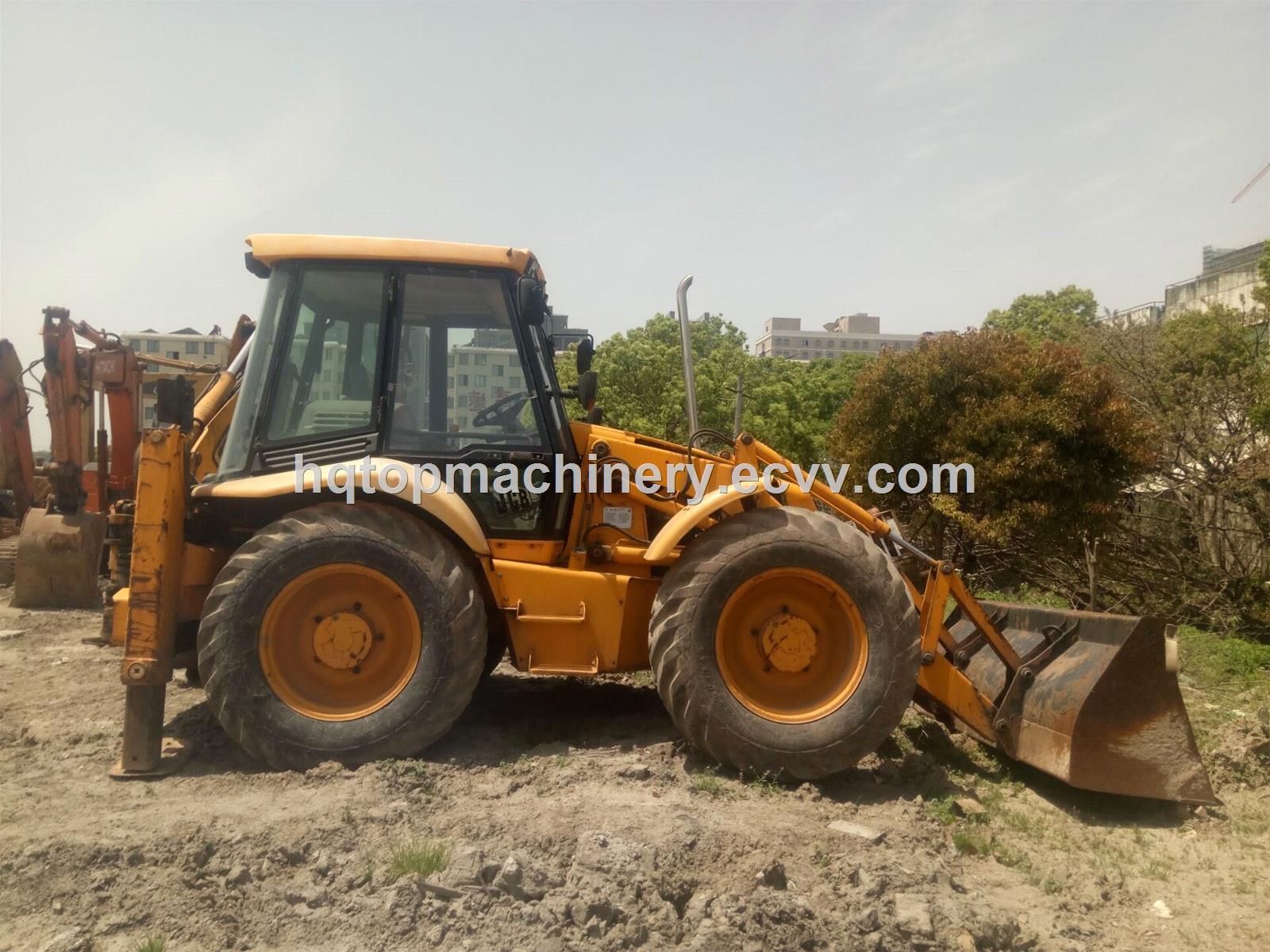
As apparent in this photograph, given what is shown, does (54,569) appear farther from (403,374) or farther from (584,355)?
(584,355)

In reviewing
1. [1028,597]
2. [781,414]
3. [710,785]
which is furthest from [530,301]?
[781,414]

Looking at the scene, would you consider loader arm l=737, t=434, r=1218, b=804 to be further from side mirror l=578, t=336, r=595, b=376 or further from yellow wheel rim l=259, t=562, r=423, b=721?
yellow wheel rim l=259, t=562, r=423, b=721

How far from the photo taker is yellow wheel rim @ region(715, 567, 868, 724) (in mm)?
5246

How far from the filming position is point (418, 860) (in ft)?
12.7

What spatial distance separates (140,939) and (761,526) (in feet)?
11.0

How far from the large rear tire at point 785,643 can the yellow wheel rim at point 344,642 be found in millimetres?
1382

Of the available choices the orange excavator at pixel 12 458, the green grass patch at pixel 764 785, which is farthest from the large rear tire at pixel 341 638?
the orange excavator at pixel 12 458

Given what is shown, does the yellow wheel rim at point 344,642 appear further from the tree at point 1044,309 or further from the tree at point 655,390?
the tree at point 1044,309

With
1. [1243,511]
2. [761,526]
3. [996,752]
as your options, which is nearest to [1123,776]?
[996,752]

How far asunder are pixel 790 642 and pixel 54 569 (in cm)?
911

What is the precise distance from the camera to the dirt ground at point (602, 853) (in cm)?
360

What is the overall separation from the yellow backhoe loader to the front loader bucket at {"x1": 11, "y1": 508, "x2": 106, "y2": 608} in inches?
254

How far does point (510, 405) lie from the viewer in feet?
18.3

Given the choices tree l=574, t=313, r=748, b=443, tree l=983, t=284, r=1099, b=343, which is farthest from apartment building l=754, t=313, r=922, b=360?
tree l=574, t=313, r=748, b=443
